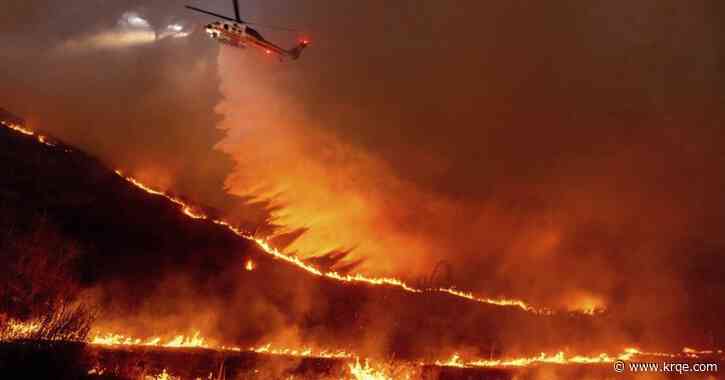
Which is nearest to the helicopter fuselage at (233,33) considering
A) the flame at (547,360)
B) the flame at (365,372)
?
the flame at (365,372)

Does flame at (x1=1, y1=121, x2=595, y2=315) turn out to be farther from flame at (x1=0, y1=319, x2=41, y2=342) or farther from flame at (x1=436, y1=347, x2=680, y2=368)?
flame at (x1=0, y1=319, x2=41, y2=342)

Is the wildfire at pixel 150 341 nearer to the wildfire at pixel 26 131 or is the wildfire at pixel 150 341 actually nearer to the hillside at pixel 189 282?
the hillside at pixel 189 282

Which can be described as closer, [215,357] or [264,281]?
[215,357]

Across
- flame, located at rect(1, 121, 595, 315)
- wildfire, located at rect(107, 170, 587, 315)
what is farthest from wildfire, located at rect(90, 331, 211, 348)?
flame, located at rect(1, 121, 595, 315)

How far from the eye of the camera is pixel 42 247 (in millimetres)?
25547

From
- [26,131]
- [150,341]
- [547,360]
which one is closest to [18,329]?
[150,341]

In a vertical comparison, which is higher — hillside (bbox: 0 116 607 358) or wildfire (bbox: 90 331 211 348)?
hillside (bbox: 0 116 607 358)

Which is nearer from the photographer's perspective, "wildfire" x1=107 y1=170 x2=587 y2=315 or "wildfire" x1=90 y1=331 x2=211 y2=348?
"wildfire" x1=90 y1=331 x2=211 y2=348

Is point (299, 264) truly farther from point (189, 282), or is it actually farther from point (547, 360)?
point (547, 360)

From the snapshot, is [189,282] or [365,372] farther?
[189,282]

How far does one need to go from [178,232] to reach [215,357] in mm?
12989

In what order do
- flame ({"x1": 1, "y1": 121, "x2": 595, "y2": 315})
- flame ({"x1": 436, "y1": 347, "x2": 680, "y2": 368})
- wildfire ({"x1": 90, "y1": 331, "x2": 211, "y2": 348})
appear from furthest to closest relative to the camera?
flame ({"x1": 1, "y1": 121, "x2": 595, "y2": 315}), flame ({"x1": 436, "y1": 347, "x2": 680, "y2": 368}), wildfire ({"x1": 90, "y1": 331, "x2": 211, "y2": 348})

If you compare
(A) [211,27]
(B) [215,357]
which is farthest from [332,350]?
(A) [211,27]

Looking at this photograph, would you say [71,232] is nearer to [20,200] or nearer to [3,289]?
[20,200]
